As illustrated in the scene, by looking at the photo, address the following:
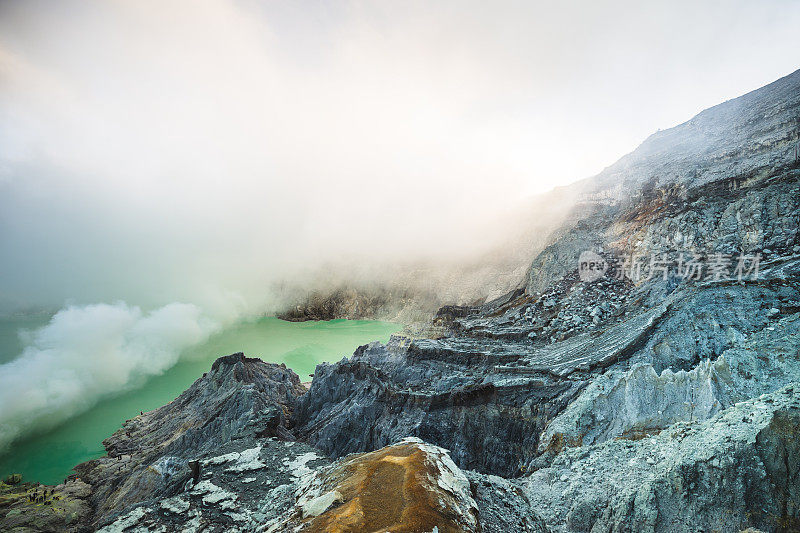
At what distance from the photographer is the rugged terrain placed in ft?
17.7

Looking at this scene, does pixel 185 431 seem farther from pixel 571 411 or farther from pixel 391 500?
pixel 571 411

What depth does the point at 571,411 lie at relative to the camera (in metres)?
9.94

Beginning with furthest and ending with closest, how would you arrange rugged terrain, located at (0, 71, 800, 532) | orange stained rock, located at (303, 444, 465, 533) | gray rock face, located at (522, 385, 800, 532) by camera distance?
1. rugged terrain, located at (0, 71, 800, 532)
2. gray rock face, located at (522, 385, 800, 532)
3. orange stained rock, located at (303, 444, 465, 533)

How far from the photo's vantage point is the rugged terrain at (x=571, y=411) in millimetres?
5410

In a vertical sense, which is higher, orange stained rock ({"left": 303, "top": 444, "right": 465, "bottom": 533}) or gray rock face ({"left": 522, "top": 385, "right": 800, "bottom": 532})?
orange stained rock ({"left": 303, "top": 444, "right": 465, "bottom": 533})

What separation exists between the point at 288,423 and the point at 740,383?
23.4 metres

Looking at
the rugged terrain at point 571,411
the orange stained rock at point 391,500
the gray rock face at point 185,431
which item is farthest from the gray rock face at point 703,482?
the gray rock face at point 185,431

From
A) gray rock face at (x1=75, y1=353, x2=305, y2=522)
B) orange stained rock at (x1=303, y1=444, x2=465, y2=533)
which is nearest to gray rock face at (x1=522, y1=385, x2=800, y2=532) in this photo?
orange stained rock at (x1=303, y1=444, x2=465, y2=533)

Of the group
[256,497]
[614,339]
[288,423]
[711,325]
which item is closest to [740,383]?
[711,325]

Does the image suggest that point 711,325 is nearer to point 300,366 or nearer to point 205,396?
point 205,396

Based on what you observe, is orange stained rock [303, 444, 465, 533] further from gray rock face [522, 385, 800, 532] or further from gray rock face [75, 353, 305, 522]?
gray rock face [75, 353, 305, 522]

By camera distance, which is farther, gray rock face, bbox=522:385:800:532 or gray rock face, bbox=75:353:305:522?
gray rock face, bbox=75:353:305:522

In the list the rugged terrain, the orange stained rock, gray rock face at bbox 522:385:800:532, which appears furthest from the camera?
the rugged terrain

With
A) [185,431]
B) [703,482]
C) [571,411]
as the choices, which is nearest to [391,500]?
[703,482]
